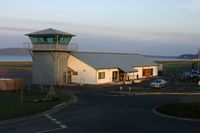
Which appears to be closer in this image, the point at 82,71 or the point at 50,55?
the point at 50,55

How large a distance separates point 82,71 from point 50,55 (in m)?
6.47

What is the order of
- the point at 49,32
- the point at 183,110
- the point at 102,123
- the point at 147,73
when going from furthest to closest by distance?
the point at 147,73 < the point at 49,32 < the point at 183,110 < the point at 102,123

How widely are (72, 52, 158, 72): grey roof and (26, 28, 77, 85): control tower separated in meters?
4.18

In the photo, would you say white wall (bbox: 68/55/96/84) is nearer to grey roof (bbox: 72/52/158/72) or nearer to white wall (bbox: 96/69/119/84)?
grey roof (bbox: 72/52/158/72)

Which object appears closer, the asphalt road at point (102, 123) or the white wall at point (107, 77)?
the asphalt road at point (102, 123)

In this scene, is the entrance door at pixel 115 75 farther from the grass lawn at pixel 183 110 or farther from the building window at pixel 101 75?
the grass lawn at pixel 183 110

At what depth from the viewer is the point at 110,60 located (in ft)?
275

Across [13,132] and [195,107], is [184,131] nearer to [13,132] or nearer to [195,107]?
[195,107]

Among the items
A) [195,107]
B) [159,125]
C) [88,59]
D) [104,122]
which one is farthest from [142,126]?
[88,59]

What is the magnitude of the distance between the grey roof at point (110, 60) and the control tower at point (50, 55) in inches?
165

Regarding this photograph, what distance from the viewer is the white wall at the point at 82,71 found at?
2854 inches

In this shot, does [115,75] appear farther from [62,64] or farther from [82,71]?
[62,64]

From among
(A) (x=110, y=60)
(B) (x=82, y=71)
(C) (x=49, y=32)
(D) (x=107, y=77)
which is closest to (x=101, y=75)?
(D) (x=107, y=77)

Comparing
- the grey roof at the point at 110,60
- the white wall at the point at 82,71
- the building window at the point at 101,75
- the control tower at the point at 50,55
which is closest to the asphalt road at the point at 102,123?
the control tower at the point at 50,55
